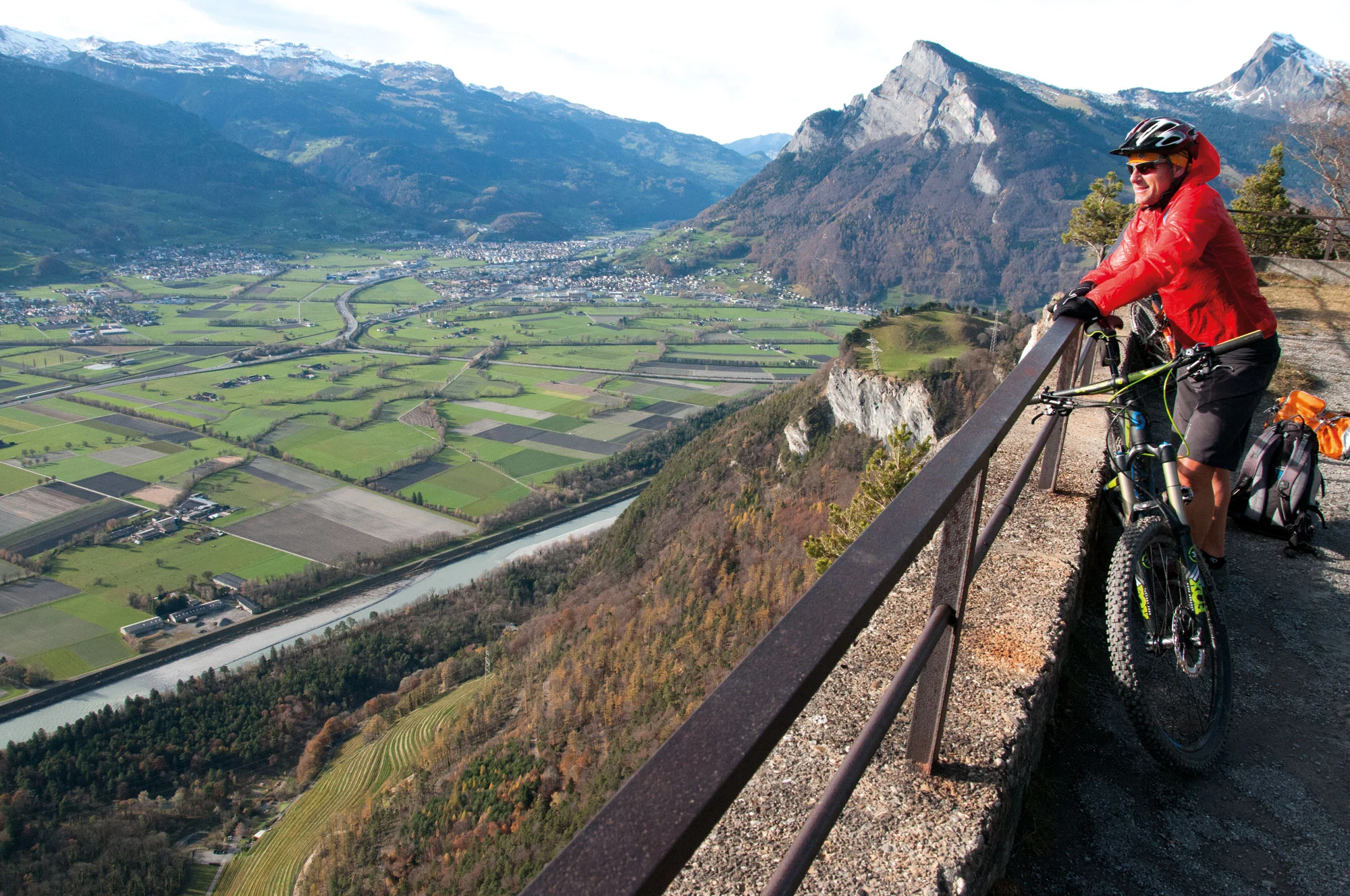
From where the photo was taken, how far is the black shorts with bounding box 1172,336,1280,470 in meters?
4.15

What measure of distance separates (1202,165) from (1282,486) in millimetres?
3065

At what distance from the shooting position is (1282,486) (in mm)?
5801

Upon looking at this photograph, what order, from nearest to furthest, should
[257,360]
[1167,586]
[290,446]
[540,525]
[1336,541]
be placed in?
[1167,586], [1336,541], [540,525], [290,446], [257,360]

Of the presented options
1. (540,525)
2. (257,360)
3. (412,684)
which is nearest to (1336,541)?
(412,684)

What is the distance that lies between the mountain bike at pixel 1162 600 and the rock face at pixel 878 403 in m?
38.1

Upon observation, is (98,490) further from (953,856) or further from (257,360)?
(953,856)

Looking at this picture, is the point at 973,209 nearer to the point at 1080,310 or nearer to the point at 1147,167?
the point at 1147,167

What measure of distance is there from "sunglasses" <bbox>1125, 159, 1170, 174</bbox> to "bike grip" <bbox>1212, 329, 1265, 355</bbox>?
104cm

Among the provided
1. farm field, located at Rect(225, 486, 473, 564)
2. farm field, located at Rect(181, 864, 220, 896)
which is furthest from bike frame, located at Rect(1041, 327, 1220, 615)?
farm field, located at Rect(225, 486, 473, 564)

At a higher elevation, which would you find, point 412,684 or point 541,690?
point 541,690

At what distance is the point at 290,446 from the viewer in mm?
71438

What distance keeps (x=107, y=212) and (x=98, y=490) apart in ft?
552

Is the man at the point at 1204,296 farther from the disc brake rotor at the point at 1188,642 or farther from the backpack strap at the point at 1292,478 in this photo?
the backpack strap at the point at 1292,478

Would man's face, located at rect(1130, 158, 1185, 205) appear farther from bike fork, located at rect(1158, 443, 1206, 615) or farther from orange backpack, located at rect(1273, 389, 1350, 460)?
orange backpack, located at rect(1273, 389, 1350, 460)
